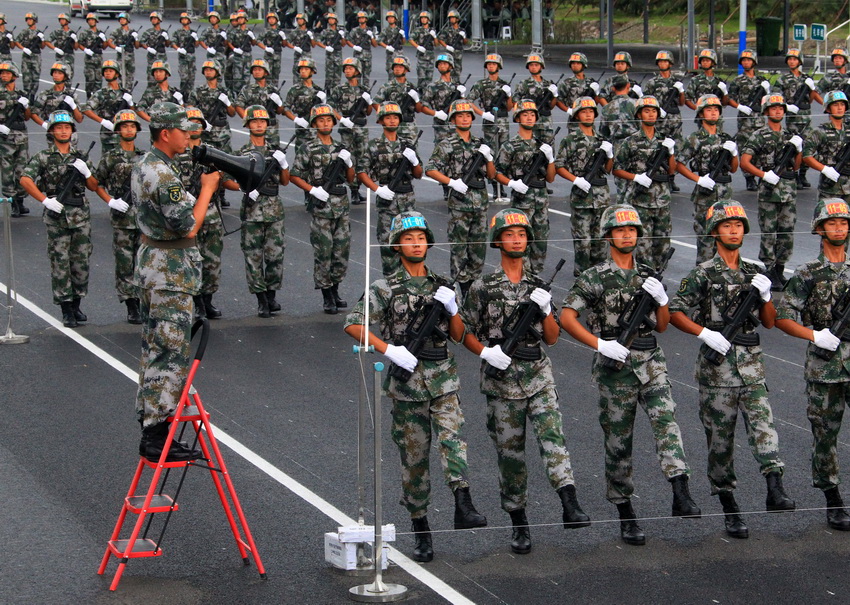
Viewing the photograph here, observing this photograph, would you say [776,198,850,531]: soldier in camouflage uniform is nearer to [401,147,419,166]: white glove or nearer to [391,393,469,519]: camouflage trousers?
[391,393,469,519]: camouflage trousers

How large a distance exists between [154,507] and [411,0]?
39.4m

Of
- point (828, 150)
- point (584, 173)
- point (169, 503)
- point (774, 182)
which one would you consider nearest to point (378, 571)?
point (169, 503)

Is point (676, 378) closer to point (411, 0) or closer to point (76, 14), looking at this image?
point (411, 0)

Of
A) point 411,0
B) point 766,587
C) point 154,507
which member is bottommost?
point 766,587

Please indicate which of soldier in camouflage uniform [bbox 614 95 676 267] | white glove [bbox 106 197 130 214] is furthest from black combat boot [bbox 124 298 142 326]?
soldier in camouflage uniform [bbox 614 95 676 267]

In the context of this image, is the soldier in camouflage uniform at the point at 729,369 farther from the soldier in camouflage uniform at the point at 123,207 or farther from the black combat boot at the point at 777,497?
the soldier in camouflage uniform at the point at 123,207

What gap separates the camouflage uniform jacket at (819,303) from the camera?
909 centimetres

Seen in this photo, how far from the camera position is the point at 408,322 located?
28.7 ft

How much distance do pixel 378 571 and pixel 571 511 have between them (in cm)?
126

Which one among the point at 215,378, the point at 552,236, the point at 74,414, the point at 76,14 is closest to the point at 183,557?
the point at 74,414

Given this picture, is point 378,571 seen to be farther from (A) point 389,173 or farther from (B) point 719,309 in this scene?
(A) point 389,173

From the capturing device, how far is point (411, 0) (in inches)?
1811

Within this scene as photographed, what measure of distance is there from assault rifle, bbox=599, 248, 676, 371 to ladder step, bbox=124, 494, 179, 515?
2803 mm

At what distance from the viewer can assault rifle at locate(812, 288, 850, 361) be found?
9109 millimetres
